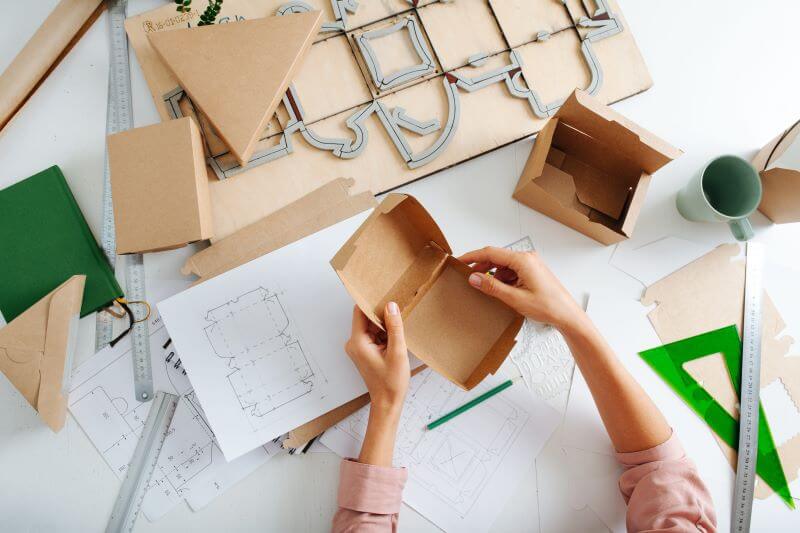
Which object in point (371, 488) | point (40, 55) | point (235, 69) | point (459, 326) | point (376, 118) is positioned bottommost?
point (371, 488)

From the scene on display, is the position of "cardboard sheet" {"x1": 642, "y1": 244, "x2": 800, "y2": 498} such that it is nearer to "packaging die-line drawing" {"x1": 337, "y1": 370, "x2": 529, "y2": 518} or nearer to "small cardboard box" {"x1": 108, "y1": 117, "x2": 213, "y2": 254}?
"packaging die-line drawing" {"x1": 337, "y1": 370, "x2": 529, "y2": 518}

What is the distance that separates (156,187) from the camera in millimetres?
892

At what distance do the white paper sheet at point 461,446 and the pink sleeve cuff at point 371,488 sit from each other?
0.25ft

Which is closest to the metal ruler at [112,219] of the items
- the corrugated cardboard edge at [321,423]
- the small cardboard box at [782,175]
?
the corrugated cardboard edge at [321,423]

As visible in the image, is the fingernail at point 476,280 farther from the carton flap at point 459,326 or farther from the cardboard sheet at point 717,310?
the cardboard sheet at point 717,310

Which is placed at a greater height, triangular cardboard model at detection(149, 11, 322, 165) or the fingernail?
triangular cardboard model at detection(149, 11, 322, 165)

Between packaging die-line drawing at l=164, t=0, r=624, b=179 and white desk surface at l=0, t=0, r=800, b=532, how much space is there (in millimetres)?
71

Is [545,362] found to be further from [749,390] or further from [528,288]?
[749,390]

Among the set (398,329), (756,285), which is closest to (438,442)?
(398,329)

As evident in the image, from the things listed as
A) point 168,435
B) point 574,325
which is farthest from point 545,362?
point 168,435

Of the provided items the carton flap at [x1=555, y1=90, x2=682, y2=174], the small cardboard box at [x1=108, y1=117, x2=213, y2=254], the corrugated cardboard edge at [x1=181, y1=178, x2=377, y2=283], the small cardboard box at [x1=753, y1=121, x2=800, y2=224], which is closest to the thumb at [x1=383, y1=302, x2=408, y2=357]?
the corrugated cardboard edge at [x1=181, y1=178, x2=377, y2=283]

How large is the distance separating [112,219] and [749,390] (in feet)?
4.19

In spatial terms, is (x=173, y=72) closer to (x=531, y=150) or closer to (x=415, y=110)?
(x=415, y=110)

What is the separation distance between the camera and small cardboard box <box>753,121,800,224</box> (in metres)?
0.90
